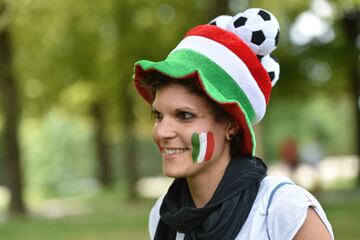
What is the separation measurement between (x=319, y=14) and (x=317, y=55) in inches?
72.8

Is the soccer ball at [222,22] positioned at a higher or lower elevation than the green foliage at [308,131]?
higher

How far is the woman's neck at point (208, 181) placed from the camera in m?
2.17

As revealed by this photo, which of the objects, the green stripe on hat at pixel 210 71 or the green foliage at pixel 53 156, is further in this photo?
the green foliage at pixel 53 156

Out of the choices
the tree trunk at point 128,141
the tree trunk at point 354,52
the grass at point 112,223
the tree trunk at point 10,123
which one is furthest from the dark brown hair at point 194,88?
the tree trunk at point 128,141

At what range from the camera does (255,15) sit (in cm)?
234

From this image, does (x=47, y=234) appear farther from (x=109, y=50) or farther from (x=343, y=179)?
(x=343, y=179)

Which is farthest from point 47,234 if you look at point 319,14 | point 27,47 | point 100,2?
point 319,14

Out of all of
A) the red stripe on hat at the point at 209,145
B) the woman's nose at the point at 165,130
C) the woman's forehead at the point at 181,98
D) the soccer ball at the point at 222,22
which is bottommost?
the red stripe on hat at the point at 209,145

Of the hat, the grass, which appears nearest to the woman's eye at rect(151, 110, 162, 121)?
the hat

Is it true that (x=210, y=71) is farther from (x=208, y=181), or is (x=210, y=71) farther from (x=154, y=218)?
(x=154, y=218)

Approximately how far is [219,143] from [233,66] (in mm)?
257

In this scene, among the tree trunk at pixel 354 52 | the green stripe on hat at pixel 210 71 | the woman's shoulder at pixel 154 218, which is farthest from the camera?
the tree trunk at pixel 354 52

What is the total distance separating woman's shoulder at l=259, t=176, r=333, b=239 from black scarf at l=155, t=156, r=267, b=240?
0.07 m

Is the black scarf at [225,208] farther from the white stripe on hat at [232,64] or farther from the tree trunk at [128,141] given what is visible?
the tree trunk at [128,141]
